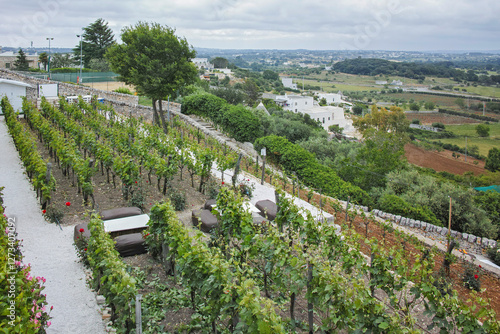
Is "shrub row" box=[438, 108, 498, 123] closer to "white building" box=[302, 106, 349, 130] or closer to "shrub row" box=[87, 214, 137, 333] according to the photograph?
"white building" box=[302, 106, 349, 130]

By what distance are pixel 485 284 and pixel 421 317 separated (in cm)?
411

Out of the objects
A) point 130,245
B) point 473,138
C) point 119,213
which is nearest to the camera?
point 130,245

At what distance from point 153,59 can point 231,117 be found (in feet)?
18.0

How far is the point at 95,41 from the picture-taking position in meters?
52.6

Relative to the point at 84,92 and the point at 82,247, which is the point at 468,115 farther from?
the point at 82,247

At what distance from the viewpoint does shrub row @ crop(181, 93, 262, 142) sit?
2230 centimetres

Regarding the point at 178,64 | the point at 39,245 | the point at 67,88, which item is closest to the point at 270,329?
the point at 39,245

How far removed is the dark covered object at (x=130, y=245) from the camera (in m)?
8.15

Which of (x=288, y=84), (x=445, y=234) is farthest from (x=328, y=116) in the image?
(x=288, y=84)

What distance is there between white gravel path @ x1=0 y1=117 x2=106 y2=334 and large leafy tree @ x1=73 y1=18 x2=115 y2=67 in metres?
44.2

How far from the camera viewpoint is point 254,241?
7.46 metres

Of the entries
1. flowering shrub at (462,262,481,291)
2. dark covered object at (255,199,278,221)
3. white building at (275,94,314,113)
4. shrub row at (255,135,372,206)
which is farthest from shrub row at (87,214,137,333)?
A: white building at (275,94,314,113)

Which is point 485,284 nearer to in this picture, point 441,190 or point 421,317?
point 421,317

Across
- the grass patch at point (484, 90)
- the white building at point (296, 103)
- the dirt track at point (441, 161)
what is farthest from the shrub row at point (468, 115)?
the dirt track at point (441, 161)
